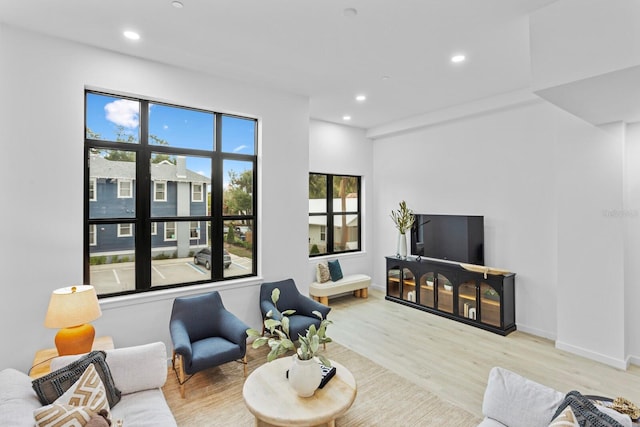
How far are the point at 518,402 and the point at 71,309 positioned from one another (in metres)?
3.20

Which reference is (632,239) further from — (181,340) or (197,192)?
(197,192)

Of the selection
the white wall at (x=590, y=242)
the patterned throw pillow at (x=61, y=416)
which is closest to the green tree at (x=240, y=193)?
the patterned throw pillow at (x=61, y=416)

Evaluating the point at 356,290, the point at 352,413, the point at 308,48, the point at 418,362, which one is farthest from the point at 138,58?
the point at 356,290

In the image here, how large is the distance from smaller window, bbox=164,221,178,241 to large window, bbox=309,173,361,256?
2710 millimetres

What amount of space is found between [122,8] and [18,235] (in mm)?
2099

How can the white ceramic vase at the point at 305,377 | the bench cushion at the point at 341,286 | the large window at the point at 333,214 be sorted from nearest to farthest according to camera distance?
1. the white ceramic vase at the point at 305,377
2. the bench cushion at the point at 341,286
3. the large window at the point at 333,214

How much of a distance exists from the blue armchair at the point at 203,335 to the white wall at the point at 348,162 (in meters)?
2.32

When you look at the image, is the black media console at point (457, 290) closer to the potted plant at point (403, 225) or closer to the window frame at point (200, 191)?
the potted plant at point (403, 225)

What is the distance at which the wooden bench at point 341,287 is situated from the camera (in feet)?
18.0

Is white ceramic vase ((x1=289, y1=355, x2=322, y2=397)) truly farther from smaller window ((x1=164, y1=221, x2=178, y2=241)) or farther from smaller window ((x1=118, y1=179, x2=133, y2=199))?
smaller window ((x1=118, y1=179, x2=133, y2=199))

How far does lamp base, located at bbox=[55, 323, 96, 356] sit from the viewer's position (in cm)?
252

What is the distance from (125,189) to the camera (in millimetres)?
3400

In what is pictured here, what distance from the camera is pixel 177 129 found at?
373cm

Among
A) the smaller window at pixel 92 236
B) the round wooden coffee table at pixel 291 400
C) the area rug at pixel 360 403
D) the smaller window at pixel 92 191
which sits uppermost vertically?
the smaller window at pixel 92 191
